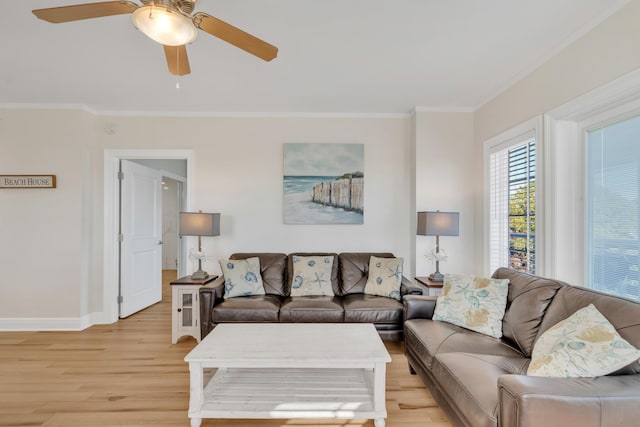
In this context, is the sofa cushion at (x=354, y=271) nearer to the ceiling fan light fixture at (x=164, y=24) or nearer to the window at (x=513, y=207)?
the window at (x=513, y=207)

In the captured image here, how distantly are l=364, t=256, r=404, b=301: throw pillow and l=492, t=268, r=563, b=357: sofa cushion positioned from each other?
108cm

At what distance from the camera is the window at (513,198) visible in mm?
2795

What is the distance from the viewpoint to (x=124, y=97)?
11.2 feet

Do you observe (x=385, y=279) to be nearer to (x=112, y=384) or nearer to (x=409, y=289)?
(x=409, y=289)

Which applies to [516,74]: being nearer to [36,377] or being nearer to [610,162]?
[610,162]

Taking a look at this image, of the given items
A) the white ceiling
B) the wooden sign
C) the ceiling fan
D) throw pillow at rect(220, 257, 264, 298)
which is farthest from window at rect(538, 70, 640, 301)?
the wooden sign

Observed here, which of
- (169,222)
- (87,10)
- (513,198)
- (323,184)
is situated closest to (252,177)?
(323,184)

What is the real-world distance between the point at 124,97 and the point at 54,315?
2.57 m

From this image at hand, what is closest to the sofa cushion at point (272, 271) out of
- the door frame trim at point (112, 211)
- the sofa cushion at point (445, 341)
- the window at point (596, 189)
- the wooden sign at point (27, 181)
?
the door frame trim at point (112, 211)

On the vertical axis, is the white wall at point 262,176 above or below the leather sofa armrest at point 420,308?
above

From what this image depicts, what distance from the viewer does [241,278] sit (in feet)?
10.6

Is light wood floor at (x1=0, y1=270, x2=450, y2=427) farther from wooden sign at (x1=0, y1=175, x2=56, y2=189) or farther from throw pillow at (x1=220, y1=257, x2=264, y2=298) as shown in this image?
wooden sign at (x1=0, y1=175, x2=56, y2=189)

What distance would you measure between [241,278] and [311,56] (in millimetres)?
2187

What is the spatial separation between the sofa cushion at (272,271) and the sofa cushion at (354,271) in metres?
0.66
